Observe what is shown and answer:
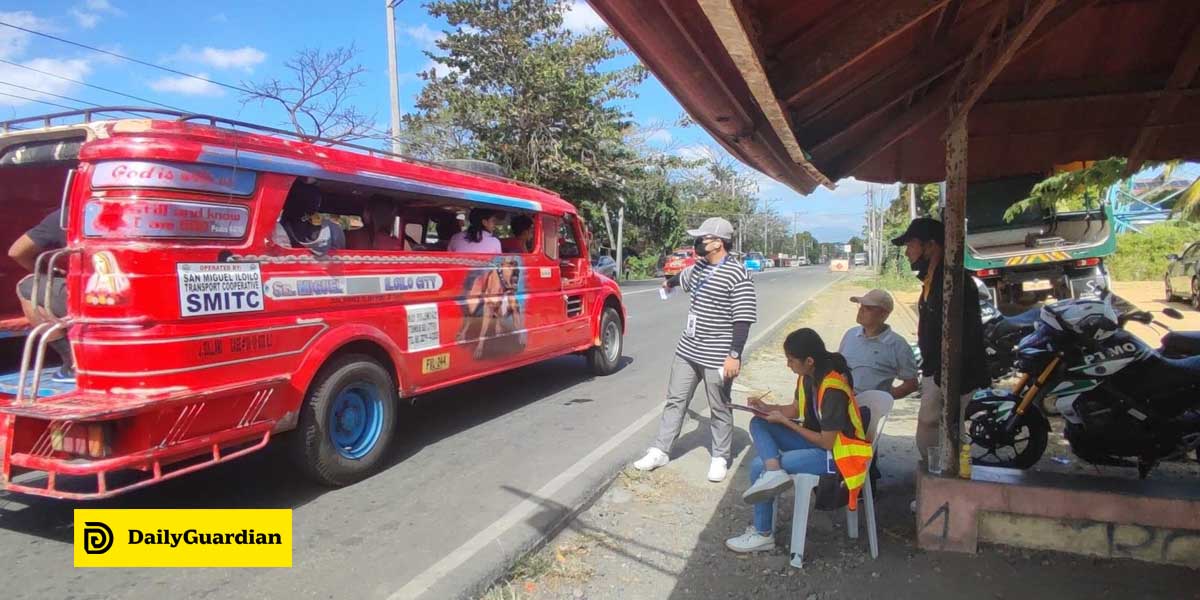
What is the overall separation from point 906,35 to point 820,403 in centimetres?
170

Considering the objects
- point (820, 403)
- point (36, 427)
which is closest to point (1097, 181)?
point (820, 403)

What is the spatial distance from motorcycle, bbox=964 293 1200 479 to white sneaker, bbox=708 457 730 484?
5.56ft

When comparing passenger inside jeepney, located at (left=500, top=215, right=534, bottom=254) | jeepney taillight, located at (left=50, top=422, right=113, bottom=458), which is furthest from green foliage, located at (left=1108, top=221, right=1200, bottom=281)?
jeepney taillight, located at (left=50, top=422, right=113, bottom=458)

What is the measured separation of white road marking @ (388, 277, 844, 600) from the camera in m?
3.15

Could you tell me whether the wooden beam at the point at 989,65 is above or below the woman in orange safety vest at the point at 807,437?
above

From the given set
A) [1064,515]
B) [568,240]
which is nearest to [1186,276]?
[568,240]

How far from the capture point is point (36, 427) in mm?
3523

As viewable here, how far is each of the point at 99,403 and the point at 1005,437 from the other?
5.22m

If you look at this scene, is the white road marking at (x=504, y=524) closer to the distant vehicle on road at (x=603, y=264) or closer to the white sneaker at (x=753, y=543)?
the white sneaker at (x=753, y=543)

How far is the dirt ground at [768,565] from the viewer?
10.0 ft

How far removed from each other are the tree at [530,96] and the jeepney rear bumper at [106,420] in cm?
1773

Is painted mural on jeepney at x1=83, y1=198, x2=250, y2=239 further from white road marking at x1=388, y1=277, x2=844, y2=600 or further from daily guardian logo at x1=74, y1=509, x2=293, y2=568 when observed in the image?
white road marking at x1=388, y1=277, x2=844, y2=600

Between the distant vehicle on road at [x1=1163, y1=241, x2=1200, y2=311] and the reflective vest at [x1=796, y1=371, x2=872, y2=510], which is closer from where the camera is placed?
the reflective vest at [x1=796, y1=371, x2=872, y2=510]

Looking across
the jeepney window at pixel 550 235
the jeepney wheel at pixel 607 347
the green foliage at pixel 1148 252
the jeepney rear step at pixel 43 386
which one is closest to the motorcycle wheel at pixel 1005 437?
the jeepney window at pixel 550 235
